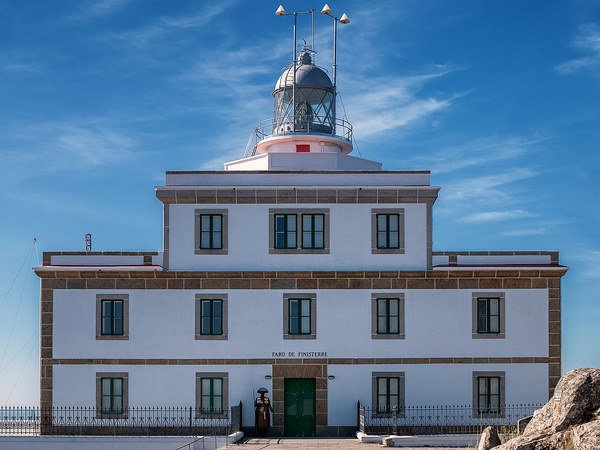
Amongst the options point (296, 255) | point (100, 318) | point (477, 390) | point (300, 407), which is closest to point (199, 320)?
point (100, 318)

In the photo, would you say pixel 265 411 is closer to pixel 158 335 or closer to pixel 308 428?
pixel 308 428

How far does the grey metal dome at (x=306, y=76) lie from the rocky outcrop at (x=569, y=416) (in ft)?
65.7

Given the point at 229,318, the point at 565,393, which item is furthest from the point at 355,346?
the point at 565,393

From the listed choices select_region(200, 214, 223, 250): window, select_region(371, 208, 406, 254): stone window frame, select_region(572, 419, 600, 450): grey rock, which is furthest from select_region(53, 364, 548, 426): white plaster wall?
select_region(572, 419, 600, 450): grey rock

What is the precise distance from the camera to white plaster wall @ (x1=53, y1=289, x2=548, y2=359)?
99.3 feet

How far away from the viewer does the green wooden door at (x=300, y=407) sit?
30.0 m

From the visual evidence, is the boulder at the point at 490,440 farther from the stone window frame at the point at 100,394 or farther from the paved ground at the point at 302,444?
the stone window frame at the point at 100,394

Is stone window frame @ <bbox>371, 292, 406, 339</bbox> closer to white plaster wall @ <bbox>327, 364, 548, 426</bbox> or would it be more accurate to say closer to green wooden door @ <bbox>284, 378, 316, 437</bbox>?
white plaster wall @ <bbox>327, 364, 548, 426</bbox>

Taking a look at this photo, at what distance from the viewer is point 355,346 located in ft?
99.5

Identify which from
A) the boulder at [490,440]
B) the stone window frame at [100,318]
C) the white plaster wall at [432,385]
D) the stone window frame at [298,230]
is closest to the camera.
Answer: the boulder at [490,440]

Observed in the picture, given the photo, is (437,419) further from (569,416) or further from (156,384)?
(569,416)

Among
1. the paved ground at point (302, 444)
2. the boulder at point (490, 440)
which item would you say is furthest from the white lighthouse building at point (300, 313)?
the boulder at point (490, 440)

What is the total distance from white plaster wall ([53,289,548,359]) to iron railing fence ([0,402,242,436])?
5.96ft

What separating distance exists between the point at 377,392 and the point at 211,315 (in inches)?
241
